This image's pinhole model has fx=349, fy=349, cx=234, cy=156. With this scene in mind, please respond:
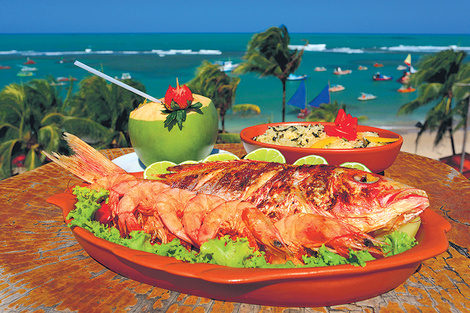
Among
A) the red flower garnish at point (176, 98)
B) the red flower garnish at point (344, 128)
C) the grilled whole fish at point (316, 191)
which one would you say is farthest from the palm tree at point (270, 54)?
the grilled whole fish at point (316, 191)

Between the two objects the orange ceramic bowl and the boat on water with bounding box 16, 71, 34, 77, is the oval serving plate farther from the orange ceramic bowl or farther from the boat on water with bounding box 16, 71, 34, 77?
the boat on water with bounding box 16, 71, 34, 77

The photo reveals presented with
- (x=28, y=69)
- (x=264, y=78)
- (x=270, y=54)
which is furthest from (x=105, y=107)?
(x=28, y=69)

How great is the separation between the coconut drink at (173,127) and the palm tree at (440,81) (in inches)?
698

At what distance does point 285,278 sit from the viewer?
4.31ft

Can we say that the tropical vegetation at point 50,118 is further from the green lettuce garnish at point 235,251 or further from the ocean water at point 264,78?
the green lettuce garnish at point 235,251

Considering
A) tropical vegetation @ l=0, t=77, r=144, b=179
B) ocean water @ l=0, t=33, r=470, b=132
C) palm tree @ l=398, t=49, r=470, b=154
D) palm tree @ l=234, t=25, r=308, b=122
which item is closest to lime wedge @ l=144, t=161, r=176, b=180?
tropical vegetation @ l=0, t=77, r=144, b=179

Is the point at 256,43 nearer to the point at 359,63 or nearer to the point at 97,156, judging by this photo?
the point at 97,156

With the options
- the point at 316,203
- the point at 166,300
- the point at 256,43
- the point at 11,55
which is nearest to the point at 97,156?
the point at 166,300

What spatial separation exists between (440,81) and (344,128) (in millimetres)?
19076

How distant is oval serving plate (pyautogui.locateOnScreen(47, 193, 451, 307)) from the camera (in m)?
1.32

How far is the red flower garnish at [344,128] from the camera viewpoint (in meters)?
2.91

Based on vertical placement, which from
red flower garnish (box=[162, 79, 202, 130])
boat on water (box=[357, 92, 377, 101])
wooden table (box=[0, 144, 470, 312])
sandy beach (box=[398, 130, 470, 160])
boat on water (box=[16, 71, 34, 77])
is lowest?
sandy beach (box=[398, 130, 470, 160])

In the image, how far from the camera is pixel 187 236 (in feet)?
5.97

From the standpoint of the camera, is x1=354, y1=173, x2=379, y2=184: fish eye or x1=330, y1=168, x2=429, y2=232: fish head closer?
x1=330, y1=168, x2=429, y2=232: fish head
